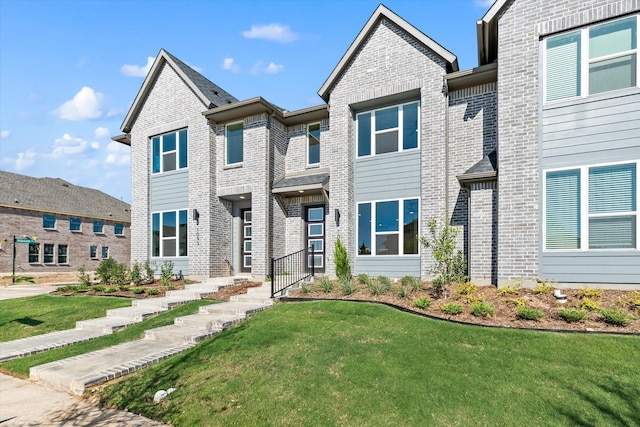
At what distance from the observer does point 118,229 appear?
36.5m

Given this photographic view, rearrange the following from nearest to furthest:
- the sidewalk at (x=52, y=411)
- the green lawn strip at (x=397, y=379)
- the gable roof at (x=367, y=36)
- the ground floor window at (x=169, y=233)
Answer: the green lawn strip at (x=397, y=379) < the sidewalk at (x=52, y=411) < the gable roof at (x=367, y=36) < the ground floor window at (x=169, y=233)

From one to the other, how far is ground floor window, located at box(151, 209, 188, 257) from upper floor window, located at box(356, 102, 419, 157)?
813 centimetres

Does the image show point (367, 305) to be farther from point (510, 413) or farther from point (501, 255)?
point (510, 413)

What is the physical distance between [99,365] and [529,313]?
Answer: 25.1 feet

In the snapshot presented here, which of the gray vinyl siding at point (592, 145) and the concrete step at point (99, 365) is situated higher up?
the gray vinyl siding at point (592, 145)

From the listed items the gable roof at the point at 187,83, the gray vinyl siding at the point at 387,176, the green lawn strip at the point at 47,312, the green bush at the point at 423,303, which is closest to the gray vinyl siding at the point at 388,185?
the gray vinyl siding at the point at 387,176

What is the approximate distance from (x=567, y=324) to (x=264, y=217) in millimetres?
9821

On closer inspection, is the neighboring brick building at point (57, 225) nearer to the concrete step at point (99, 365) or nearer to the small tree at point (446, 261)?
the concrete step at point (99, 365)

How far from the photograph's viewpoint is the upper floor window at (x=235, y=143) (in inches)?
581

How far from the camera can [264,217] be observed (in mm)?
13641

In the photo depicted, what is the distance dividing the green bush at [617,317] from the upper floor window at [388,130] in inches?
268

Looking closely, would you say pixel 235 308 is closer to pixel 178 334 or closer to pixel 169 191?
pixel 178 334

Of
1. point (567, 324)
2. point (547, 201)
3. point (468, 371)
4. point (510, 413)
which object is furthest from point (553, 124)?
point (510, 413)

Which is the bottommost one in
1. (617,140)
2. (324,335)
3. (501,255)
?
(324,335)
